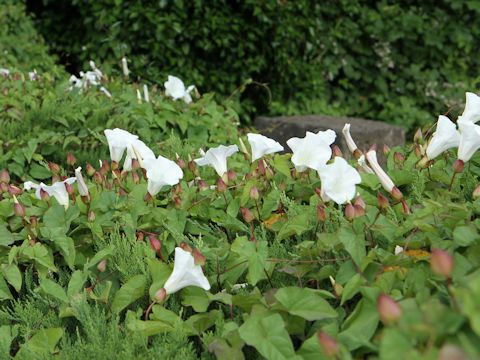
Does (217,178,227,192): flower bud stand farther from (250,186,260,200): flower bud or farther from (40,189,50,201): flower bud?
(40,189,50,201): flower bud

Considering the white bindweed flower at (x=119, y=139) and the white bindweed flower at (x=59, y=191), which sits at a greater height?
the white bindweed flower at (x=119, y=139)

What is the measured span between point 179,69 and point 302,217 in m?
4.63

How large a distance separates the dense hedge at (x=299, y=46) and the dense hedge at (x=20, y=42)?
396mm

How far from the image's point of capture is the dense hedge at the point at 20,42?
5887mm

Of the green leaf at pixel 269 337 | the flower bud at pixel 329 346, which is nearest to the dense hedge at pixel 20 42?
the green leaf at pixel 269 337

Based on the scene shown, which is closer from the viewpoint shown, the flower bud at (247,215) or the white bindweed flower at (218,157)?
the flower bud at (247,215)

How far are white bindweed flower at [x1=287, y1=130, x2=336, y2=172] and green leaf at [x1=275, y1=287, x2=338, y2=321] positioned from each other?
0.52 meters

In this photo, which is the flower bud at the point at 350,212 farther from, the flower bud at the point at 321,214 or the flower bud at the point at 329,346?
the flower bud at the point at 329,346

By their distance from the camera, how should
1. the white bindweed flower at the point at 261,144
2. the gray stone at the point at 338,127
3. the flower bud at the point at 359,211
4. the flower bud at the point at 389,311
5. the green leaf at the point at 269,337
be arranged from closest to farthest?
the flower bud at the point at 389,311
the green leaf at the point at 269,337
the flower bud at the point at 359,211
the white bindweed flower at the point at 261,144
the gray stone at the point at 338,127

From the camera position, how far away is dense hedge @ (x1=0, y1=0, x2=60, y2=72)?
589cm

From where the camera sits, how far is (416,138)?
235 cm

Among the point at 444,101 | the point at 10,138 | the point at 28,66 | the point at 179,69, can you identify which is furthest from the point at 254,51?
the point at 10,138

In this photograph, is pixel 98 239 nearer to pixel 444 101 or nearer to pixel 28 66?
pixel 28 66

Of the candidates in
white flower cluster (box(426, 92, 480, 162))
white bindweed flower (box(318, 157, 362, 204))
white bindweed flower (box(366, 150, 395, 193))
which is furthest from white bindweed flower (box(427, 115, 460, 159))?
white bindweed flower (box(318, 157, 362, 204))
